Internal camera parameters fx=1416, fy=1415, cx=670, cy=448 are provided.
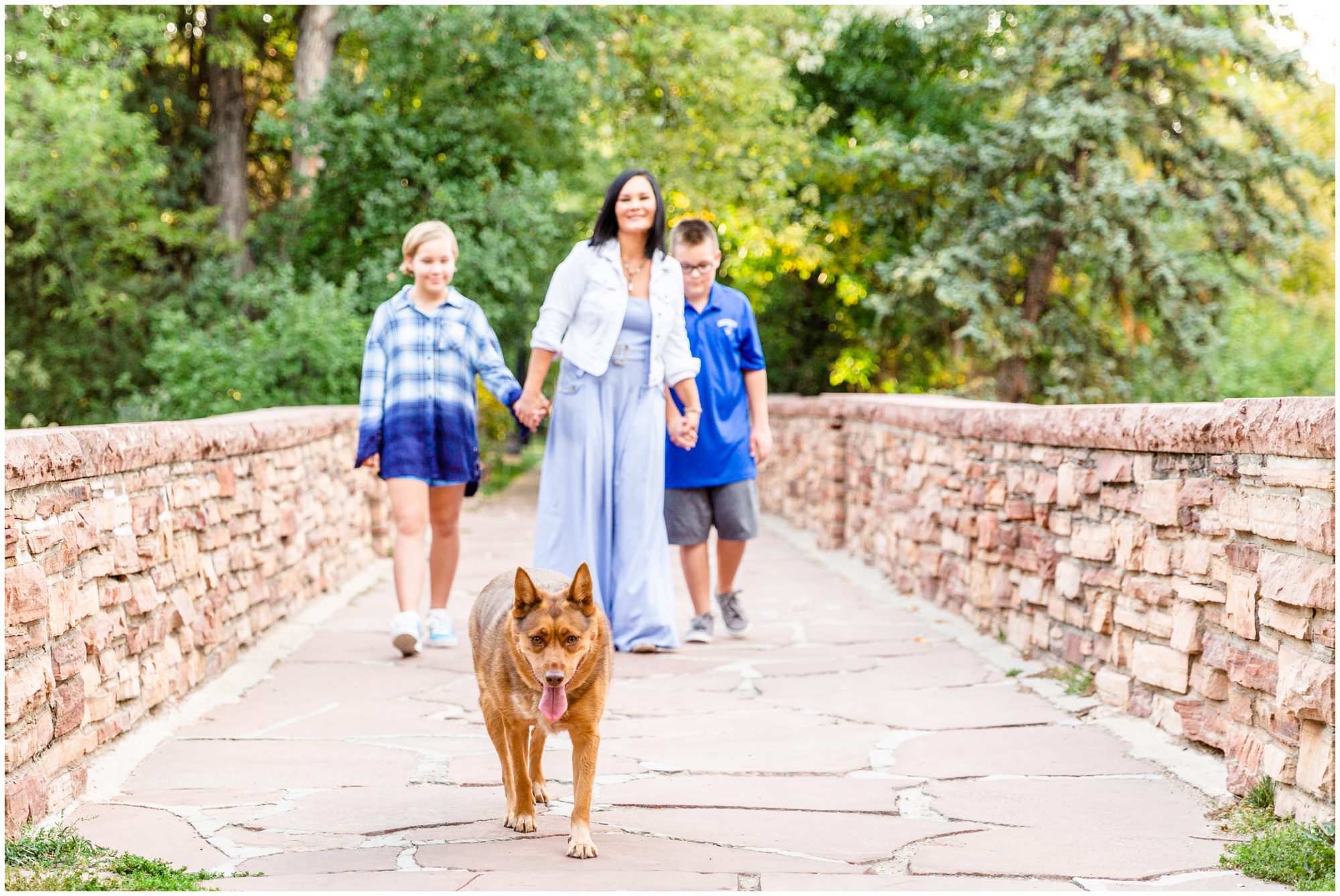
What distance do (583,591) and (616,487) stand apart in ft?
10.3

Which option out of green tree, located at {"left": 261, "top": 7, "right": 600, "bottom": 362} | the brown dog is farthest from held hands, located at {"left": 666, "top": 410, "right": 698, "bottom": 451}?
green tree, located at {"left": 261, "top": 7, "right": 600, "bottom": 362}

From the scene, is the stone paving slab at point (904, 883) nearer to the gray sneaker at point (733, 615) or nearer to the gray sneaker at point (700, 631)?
the gray sneaker at point (700, 631)

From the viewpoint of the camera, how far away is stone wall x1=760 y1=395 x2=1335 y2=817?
12.5 ft

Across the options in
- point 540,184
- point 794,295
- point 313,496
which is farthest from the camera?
point 794,295

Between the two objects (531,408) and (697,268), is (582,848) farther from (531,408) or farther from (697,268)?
(697,268)

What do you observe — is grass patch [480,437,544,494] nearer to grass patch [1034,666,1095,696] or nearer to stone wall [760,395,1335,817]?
stone wall [760,395,1335,817]

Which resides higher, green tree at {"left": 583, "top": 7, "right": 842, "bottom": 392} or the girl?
green tree at {"left": 583, "top": 7, "right": 842, "bottom": 392}

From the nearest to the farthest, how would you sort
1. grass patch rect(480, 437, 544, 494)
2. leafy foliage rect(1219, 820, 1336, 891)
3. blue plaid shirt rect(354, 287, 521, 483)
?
leafy foliage rect(1219, 820, 1336, 891) < blue plaid shirt rect(354, 287, 521, 483) < grass patch rect(480, 437, 544, 494)

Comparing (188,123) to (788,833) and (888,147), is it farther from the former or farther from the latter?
(788,833)

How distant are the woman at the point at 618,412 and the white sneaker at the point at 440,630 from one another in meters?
0.70

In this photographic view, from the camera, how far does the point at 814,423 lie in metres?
12.8

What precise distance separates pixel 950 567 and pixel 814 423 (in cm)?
487

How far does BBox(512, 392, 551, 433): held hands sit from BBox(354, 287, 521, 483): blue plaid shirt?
43 cm

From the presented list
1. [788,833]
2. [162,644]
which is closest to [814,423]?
[162,644]
